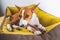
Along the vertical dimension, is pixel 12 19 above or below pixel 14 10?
below

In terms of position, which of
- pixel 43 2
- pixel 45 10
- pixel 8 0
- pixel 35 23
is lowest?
pixel 35 23

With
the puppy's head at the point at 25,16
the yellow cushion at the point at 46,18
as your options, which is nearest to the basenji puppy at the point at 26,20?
the puppy's head at the point at 25,16

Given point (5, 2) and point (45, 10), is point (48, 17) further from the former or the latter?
point (5, 2)

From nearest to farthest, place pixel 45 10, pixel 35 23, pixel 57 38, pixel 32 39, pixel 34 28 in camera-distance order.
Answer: pixel 32 39, pixel 57 38, pixel 34 28, pixel 35 23, pixel 45 10

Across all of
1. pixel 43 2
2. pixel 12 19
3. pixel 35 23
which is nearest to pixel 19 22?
pixel 12 19

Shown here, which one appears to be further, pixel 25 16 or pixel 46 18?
pixel 46 18

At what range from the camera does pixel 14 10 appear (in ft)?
7.30

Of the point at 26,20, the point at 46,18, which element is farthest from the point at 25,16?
the point at 46,18

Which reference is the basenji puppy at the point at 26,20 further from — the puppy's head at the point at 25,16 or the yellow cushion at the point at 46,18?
the yellow cushion at the point at 46,18

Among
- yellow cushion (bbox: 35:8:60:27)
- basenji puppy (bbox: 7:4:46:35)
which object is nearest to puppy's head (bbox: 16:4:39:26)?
basenji puppy (bbox: 7:4:46:35)

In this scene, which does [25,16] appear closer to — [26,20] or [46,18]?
[26,20]

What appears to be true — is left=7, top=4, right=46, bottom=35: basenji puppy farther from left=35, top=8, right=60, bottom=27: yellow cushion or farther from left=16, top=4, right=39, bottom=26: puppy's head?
left=35, top=8, right=60, bottom=27: yellow cushion

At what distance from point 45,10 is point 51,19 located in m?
0.38

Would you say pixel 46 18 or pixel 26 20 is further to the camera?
pixel 46 18
